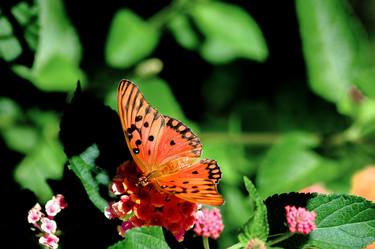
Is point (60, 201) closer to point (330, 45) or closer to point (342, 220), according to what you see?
point (342, 220)

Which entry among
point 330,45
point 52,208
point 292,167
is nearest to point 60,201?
point 52,208

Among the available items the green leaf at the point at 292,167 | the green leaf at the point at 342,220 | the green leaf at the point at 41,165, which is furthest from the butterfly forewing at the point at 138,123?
the green leaf at the point at 292,167

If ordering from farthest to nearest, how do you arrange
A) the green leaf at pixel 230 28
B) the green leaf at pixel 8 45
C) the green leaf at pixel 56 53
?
the green leaf at pixel 230 28 → the green leaf at pixel 56 53 → the green leaf at pixel 8 45

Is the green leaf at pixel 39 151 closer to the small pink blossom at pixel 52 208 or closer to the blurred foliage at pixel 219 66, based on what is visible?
the blurred foliage at pixel 219 66

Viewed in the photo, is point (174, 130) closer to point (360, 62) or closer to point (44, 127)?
point (44, 127)

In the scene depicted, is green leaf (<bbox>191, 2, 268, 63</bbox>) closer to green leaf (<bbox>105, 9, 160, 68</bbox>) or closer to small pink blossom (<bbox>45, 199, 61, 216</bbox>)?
green leaf (<bbox>105, 9, 160, 68</bbox>)

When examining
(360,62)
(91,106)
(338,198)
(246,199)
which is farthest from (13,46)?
(360,62)

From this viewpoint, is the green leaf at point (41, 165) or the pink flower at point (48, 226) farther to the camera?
the green leaf at point (41, 165)

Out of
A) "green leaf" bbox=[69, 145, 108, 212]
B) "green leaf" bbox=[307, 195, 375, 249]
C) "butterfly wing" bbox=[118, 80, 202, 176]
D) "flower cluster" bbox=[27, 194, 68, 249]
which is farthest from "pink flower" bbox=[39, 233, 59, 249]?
"green leaf" bbox=[307, 195, 375, 249]
